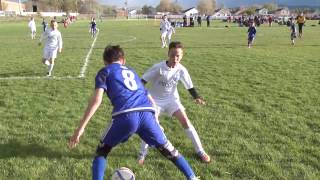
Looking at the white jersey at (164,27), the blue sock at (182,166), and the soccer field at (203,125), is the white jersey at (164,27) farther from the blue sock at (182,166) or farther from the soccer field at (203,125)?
the blue sock at (182,166)

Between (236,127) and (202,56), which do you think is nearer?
(236,127)

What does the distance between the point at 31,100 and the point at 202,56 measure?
10583 mm

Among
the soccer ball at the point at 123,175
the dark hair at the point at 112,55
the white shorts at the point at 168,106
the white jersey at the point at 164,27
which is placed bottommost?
the soccer ball at the point at 123,175

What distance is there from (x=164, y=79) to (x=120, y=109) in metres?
1.64

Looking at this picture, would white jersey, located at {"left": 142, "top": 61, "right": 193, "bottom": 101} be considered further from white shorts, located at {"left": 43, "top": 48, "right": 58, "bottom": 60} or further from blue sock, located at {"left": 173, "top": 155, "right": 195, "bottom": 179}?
white shorts, located at {"left": 43, "top": 48, "right": 58, "bottom": 60}

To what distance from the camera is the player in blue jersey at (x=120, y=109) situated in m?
4.82

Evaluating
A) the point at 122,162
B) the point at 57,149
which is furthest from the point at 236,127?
the point at 57,149

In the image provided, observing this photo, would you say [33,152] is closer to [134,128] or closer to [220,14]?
[134,128]

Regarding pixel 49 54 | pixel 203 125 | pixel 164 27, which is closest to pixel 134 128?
pixel 203 125

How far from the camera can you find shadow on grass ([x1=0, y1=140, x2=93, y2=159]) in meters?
6.78

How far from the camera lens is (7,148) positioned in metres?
7.15

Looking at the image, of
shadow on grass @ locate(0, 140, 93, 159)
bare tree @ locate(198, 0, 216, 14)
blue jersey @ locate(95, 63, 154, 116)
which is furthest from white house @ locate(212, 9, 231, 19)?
blue jersey @ locate(95, 63, 154, 116)

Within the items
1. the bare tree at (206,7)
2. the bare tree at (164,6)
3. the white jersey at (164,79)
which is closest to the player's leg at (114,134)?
the white jersey at (164,79)

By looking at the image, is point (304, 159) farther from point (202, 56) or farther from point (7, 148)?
point (202, 56)
